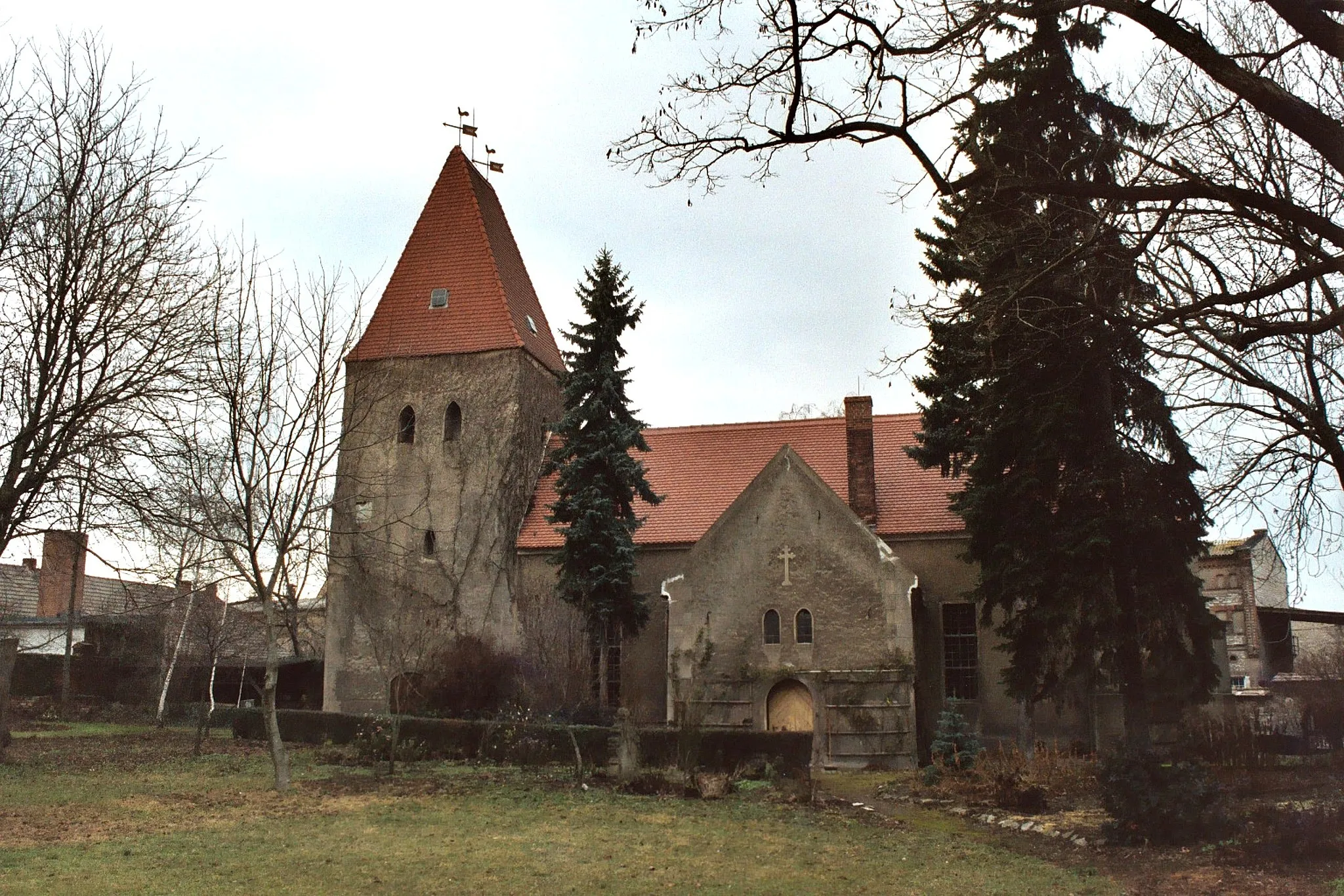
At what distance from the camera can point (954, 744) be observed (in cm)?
1927

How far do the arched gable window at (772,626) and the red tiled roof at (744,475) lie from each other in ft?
11.4

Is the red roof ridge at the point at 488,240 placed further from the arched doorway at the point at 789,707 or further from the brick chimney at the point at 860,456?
the arched doorway at the point at 789,707

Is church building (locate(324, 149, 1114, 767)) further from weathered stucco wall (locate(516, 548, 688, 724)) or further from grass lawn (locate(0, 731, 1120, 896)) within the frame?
grass lawn (locate(0, 731, 1120, 896))

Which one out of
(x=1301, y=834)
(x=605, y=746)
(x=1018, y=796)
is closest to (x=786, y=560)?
(x=605, y=746)

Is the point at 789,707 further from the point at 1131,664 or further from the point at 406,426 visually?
the point at 406,426

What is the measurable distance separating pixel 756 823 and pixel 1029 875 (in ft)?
12.6

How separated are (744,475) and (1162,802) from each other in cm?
1809

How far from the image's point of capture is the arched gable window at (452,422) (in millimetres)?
31234

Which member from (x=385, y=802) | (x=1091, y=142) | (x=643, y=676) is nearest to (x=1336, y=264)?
(x=1091, y=142)

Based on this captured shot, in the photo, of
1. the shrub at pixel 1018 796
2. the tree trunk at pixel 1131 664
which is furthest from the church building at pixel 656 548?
the tree trunk at pixel 1131 664

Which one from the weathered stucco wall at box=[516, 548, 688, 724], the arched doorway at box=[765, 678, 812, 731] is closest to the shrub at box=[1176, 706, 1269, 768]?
the arched doorway at box=[765, 678, 812, 731]

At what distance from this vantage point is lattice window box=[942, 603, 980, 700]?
24828mm

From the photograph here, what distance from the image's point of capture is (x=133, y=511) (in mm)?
13688

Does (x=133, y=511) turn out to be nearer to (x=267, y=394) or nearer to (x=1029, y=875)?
(x=267, y=394)
